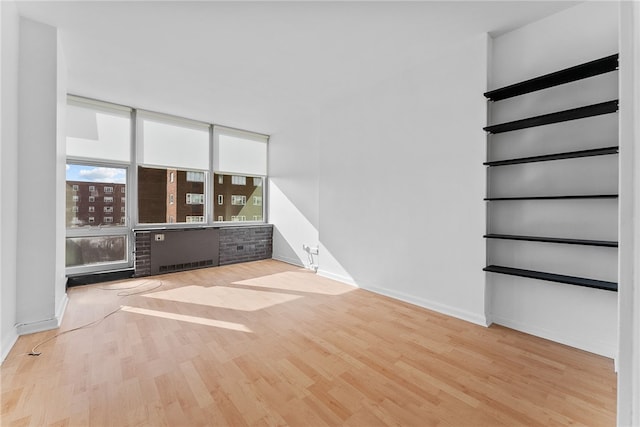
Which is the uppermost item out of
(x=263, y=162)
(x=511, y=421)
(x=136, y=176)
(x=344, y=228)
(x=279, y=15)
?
(x=279, y=15)

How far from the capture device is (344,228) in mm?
4355

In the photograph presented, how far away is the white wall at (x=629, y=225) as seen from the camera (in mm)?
648

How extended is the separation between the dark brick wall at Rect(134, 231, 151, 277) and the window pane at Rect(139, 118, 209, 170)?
4.28 feet

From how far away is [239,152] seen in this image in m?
6.10

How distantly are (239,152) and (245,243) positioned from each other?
2012 millimetres

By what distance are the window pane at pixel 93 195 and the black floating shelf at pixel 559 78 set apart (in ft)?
17.9

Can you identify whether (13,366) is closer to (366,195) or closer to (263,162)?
(366,195)

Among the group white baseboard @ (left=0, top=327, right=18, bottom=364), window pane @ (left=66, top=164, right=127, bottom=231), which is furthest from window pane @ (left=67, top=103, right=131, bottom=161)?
white baseboard @ (left=0, top=327, right=18, bottom=364)

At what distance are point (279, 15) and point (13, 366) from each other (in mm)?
3537

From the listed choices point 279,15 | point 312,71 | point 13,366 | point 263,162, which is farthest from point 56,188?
point 263,162

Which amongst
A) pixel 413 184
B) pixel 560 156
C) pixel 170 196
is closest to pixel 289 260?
pixel 170 196

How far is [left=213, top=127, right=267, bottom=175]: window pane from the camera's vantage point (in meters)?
5.81

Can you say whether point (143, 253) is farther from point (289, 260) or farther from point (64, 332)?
point (289, 260)

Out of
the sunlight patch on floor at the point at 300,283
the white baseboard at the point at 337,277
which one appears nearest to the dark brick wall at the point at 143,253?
the sunlight patch on floor at the point at 300,283
